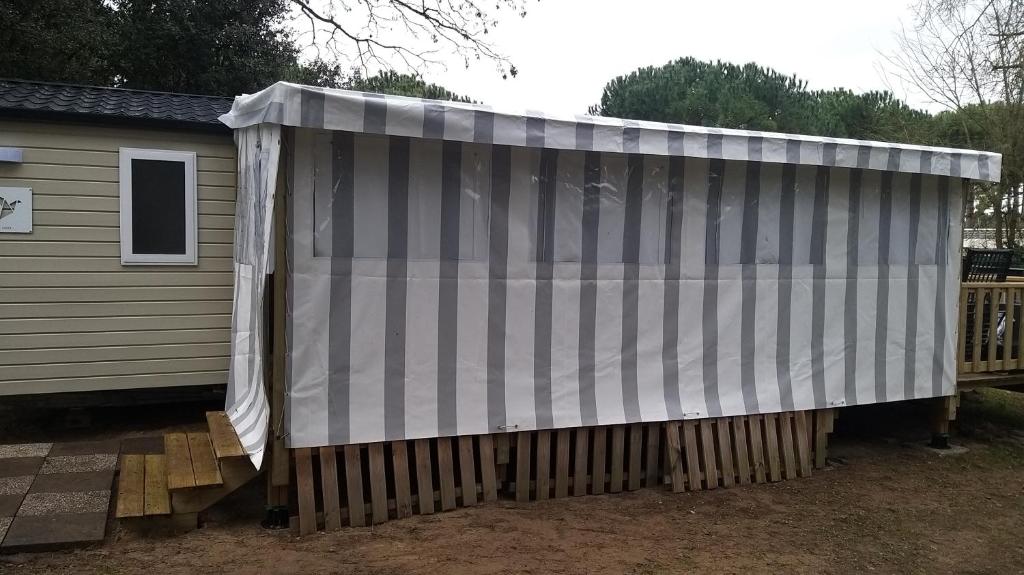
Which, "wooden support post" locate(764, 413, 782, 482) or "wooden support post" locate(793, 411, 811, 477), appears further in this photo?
"wooden support post" locate(793, 411, 811, 477)

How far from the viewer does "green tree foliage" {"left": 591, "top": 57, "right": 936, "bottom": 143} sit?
62.0 feet

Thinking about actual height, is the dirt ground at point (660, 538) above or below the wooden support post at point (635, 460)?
below

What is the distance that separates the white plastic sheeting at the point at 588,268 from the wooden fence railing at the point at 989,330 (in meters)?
0.36

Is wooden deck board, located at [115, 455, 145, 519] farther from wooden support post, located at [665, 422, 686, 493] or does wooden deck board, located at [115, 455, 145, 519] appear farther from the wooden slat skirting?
wooden support post, located at [665, 422, 686, 493]

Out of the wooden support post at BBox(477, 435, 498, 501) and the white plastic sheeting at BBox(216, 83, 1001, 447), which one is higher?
the white plastic sheeting at BBox(216, 83, 1001, 447)

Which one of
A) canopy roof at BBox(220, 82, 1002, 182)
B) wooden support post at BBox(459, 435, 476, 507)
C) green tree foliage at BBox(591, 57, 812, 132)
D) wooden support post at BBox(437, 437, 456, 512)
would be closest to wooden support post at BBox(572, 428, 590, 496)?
wooden support post at BBox(459, 435, 476, 507)

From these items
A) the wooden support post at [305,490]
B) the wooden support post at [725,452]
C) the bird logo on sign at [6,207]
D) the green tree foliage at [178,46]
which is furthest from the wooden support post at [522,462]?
the green tree foliage at [178,46]

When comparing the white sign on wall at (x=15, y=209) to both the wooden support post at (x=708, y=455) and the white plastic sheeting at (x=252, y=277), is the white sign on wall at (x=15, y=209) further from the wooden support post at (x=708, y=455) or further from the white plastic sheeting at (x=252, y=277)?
the wooden support post at (x=708, y=455)

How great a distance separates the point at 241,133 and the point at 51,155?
57.9 inches

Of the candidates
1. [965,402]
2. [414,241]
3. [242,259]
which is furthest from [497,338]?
[965,402]

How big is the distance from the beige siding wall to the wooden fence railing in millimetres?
5836

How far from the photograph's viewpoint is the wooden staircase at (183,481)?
379 cm

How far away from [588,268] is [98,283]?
3.57m

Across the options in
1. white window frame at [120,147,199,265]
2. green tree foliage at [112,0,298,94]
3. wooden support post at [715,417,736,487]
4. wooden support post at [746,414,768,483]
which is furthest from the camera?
green tree foliage at [112,0,298,94]
